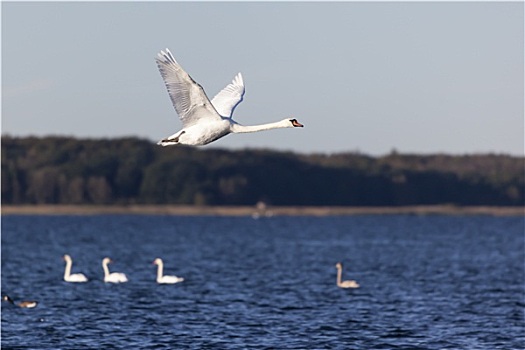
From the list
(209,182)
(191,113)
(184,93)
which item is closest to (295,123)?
(191,113)

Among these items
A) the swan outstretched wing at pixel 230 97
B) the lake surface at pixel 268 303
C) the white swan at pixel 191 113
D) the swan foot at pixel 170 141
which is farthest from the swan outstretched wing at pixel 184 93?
the lake surface at pixel 268 303

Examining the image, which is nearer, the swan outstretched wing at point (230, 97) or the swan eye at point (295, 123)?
the swan eye at point (295, 123)

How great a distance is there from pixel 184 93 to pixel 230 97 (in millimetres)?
3419

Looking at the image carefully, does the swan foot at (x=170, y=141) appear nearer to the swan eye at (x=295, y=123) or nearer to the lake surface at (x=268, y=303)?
the swan eye at (x=295, y=123)

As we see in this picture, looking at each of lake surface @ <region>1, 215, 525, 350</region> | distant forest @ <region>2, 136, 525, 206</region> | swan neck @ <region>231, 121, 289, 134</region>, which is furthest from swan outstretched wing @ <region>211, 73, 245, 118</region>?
distant forest @ <region>2, 136, 525, 206</region>

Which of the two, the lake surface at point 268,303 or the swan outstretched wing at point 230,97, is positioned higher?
the swan outstretched wing at point 230,97

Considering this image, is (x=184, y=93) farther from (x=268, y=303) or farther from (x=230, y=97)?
(x=268, y=303)

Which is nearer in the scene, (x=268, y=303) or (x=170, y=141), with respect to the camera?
(x=170, y=141)

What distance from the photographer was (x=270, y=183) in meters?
187

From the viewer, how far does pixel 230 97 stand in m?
29.1

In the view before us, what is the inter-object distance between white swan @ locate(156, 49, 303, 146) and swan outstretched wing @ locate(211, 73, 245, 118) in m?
1.30

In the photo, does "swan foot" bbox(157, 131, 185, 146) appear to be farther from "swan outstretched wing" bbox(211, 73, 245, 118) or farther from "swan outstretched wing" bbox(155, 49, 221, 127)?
"swan outstretched wing" bbox(211, 73, 245, 118)

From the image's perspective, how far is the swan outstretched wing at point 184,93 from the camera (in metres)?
25.2

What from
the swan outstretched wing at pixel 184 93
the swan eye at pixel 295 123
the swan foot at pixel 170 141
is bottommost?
the swan foot at pixel 170 141
